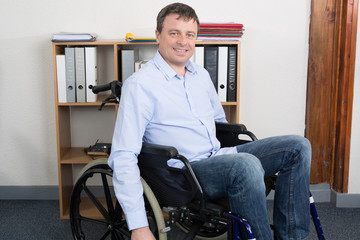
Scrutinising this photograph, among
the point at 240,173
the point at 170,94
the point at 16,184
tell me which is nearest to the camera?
the point at 240,173

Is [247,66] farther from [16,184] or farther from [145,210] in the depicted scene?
[16,184]

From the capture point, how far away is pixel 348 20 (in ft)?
8.43

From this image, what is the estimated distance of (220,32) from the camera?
8.05 ft

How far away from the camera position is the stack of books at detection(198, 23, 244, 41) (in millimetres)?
2445

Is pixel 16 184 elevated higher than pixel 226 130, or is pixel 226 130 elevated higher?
Result: pixel 226 130

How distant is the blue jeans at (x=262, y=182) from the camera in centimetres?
146

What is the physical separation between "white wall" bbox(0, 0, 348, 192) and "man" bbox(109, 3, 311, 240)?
0.88 m

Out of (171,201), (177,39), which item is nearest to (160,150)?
(171,201)

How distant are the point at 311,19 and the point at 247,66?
0.49 m

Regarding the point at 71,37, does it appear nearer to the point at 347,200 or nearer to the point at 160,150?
the point at 160,150

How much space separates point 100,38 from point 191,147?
50.9 inches

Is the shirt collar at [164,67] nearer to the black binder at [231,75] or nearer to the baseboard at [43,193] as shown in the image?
the black binder at [231,75]

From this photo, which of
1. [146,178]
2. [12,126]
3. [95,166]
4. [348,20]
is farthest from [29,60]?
[348,20]

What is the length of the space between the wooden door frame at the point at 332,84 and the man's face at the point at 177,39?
1.22 meters
